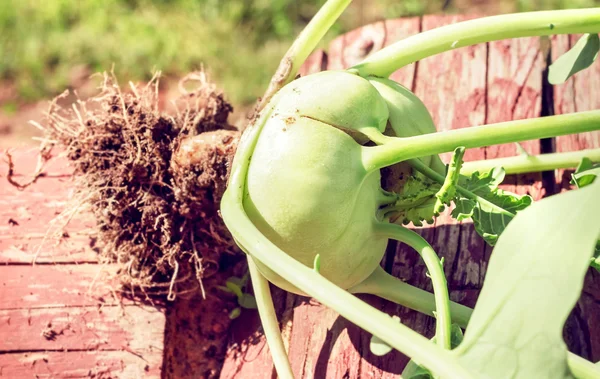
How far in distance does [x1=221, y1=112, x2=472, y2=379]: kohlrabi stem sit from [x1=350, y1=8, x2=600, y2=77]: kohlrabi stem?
379mm

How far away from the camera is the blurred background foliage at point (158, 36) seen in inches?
115

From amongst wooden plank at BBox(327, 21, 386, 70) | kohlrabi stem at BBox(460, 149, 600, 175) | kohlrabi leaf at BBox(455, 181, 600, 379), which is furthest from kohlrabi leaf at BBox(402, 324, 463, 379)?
wooden plank at BBox(327, 21, 386, 70)

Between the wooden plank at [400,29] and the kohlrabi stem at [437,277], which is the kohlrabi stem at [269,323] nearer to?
the kohlrabi stem at [437,277]

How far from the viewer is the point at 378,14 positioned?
2963 mm

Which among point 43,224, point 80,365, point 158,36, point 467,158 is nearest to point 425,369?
point 467,158

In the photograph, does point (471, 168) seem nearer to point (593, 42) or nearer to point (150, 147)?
point (593, 42)

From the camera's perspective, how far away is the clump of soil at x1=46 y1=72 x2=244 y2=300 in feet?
5.42

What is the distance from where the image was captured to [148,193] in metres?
1.67

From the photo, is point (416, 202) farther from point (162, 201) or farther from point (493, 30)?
point (162, 201)

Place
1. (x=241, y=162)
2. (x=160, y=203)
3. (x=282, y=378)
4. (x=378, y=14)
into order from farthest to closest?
(x=378, y=14) → (x=160, y=203) → (x=282, y=378) → (x=241, y=162)

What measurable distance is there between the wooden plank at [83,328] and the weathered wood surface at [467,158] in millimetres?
244

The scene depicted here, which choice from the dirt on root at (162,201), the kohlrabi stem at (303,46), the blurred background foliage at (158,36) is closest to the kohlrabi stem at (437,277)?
the kohlrabi stem at (303,46)

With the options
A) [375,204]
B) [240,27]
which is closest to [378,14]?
[240,27]

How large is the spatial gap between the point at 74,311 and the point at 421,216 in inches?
41.4
